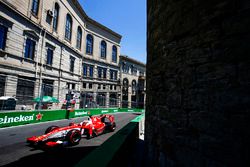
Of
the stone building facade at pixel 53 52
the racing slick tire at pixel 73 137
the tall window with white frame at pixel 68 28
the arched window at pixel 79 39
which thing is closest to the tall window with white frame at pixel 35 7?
the stone building facade at pixel 53 52

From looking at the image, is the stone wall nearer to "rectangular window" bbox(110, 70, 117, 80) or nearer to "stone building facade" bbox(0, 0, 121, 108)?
"stone building facade" bbox(0, 0, 121, 108)

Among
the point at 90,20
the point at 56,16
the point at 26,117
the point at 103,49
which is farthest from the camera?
the point at 103,49

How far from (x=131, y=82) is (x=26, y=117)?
96.1 ft

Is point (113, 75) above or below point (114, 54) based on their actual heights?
below

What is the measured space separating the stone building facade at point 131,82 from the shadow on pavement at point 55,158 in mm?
28328

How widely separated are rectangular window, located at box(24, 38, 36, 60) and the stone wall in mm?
16636

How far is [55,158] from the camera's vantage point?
4.57 metres

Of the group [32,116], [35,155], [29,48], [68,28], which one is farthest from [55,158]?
[68,28]

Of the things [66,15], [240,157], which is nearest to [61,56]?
[66,15]

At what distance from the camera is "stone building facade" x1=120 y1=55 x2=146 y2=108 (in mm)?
35406

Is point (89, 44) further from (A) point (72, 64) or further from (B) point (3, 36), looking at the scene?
(B) point (3, 36)

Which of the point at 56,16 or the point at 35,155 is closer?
the point at 35,155

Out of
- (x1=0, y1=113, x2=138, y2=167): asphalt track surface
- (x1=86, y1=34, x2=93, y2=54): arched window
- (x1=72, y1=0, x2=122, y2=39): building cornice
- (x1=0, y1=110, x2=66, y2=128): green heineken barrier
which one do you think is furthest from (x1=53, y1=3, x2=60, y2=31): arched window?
(x1=0, y1=113, x2=138, y2=167): asphalt track surface

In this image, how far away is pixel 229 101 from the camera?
1774 mm
